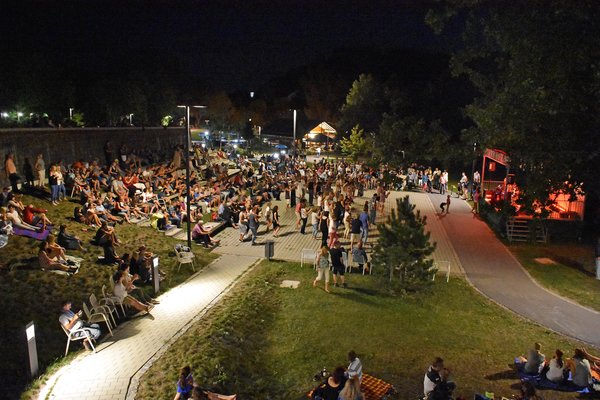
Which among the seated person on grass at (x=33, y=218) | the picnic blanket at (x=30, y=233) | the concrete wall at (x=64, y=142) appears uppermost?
the concrete wall at (x=64, y=142)

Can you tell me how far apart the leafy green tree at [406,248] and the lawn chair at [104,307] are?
6524mm

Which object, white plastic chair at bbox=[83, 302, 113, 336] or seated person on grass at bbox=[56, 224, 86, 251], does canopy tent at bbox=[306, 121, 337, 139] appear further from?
white plastic chair at bbox=[83, 302, 113, 336]

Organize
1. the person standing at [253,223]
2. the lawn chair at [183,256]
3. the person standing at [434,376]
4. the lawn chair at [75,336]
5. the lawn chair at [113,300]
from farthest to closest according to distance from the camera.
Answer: the person standing at [253,223]
the lawn chair at [183,256]
the lawn chair at [113,300]
the lawn chair at [75,336]
the person standing at [434,376]

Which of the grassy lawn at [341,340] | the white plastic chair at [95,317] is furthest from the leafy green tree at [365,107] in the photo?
the white plastic chair at [95,317]

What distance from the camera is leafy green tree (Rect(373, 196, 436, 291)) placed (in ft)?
37.6

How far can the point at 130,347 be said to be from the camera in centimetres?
922

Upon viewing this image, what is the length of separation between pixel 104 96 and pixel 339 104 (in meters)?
47.8

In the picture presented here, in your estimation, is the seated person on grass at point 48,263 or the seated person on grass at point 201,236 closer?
the seated person on grass at point 48,263

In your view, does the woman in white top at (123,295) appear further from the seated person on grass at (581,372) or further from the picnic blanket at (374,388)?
the seated person on grass at (581,372)

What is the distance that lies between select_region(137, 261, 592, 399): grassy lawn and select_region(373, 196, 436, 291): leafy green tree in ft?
2.39

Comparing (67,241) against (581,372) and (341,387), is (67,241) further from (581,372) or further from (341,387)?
(581,372)

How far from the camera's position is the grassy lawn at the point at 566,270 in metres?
13.9

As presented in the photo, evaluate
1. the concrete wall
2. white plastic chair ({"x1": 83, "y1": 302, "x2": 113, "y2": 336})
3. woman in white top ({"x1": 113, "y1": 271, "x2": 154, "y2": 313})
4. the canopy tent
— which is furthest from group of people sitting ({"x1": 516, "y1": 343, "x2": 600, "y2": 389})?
the canopy tent

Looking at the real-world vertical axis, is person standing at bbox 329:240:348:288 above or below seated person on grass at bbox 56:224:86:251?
below
